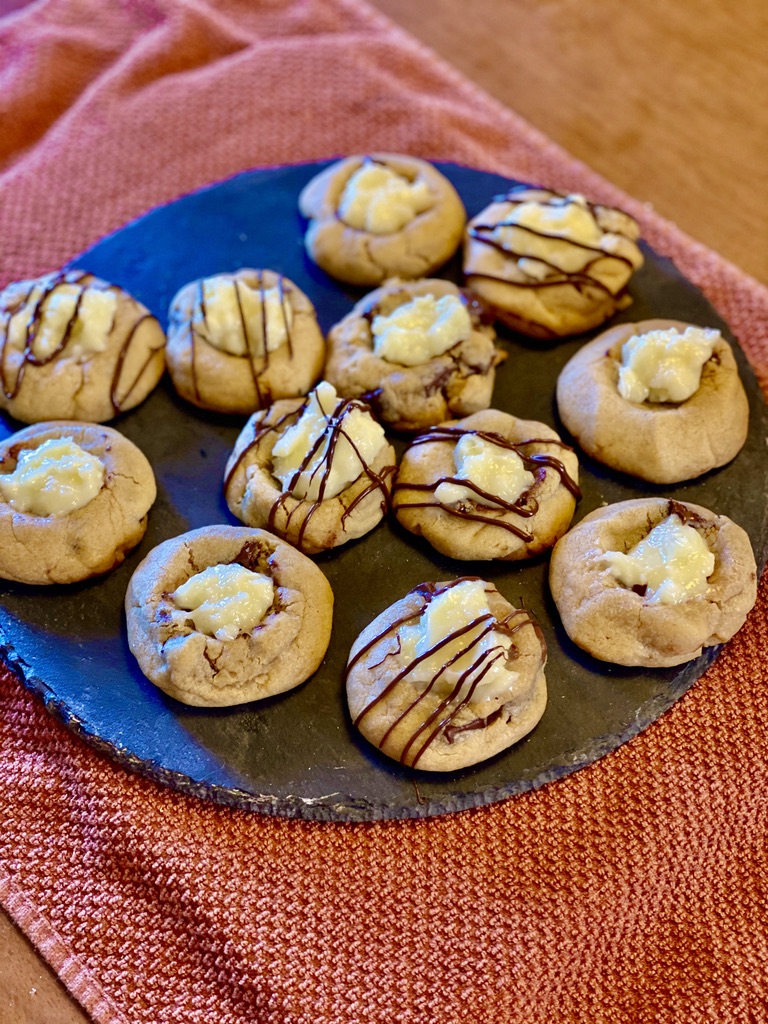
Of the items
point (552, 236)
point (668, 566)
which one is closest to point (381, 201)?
point (552, 236)

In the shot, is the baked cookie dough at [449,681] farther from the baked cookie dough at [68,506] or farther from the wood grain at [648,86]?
the wood grain at [648,86]

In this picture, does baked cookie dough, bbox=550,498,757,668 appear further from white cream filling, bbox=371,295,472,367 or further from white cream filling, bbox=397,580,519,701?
white cream filling, bbox=371,295,472,367

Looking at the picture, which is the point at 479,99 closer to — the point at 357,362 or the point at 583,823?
the point at 357,362

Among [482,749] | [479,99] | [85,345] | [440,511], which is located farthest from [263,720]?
[479,99]

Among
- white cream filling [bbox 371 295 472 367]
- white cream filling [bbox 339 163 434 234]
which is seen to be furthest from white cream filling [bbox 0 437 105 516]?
white cream filling [bbox 339 163 434 234]

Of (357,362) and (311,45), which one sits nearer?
(357,362)
